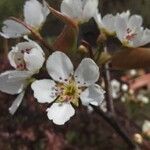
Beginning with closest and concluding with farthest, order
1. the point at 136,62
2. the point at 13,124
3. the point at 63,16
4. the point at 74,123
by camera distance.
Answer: the point at 63,16 → the point at 136,62 → the point at 13,124 → the point at 74,123

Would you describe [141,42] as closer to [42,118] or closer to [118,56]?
[118,56]

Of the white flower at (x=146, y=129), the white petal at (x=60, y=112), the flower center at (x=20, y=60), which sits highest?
the flower center at (x=20, y=60)

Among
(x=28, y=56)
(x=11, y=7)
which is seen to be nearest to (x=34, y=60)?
(x=28, y=56)

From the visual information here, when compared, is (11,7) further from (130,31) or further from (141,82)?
(141,82)

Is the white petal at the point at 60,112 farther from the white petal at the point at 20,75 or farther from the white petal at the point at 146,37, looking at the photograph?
the white petal at the point at 146,37

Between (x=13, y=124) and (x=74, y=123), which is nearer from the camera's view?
(x=13, y=124)

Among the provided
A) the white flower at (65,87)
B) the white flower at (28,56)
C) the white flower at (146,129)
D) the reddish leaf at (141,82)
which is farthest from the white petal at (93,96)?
the reddish leaf at (141,82)

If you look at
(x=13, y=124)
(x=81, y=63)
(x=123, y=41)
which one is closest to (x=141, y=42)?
(x=123, y=41)

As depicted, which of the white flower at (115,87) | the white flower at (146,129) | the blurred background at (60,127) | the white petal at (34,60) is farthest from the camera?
the white flower at (115,87)
